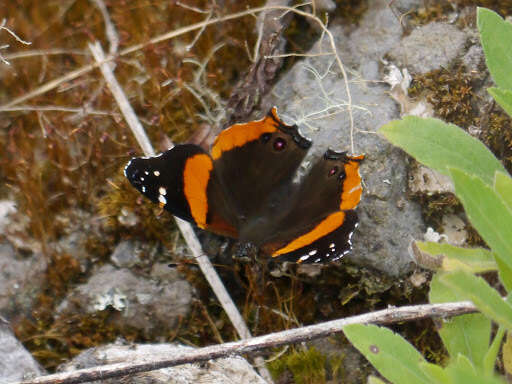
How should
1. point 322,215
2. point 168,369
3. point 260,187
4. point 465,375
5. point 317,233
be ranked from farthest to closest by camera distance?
point 260,187 < point 322,215 < point 317,233 < point 168,369 < point 465,375

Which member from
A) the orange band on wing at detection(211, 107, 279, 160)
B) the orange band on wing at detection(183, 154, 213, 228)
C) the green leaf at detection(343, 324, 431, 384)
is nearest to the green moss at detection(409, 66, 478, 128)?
the orange band on wing at detection(211, 107, 279, 160)

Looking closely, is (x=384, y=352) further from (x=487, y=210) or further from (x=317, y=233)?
(x=317, y=233)

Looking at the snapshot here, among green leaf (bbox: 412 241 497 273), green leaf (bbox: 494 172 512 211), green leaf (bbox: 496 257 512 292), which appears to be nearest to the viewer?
green leaf (bbox: 494 172 512 211)

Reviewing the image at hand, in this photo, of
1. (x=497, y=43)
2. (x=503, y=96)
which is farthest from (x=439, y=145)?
(x=497, y=43)

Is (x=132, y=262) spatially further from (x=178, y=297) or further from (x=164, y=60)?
(x=164, y=60)

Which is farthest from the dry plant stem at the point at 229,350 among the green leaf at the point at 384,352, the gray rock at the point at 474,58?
the gray rock at the point at 474,58

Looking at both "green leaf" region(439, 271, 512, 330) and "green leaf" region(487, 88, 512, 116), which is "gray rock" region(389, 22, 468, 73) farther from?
"green leaf" region(439, 271, 512, 330)
